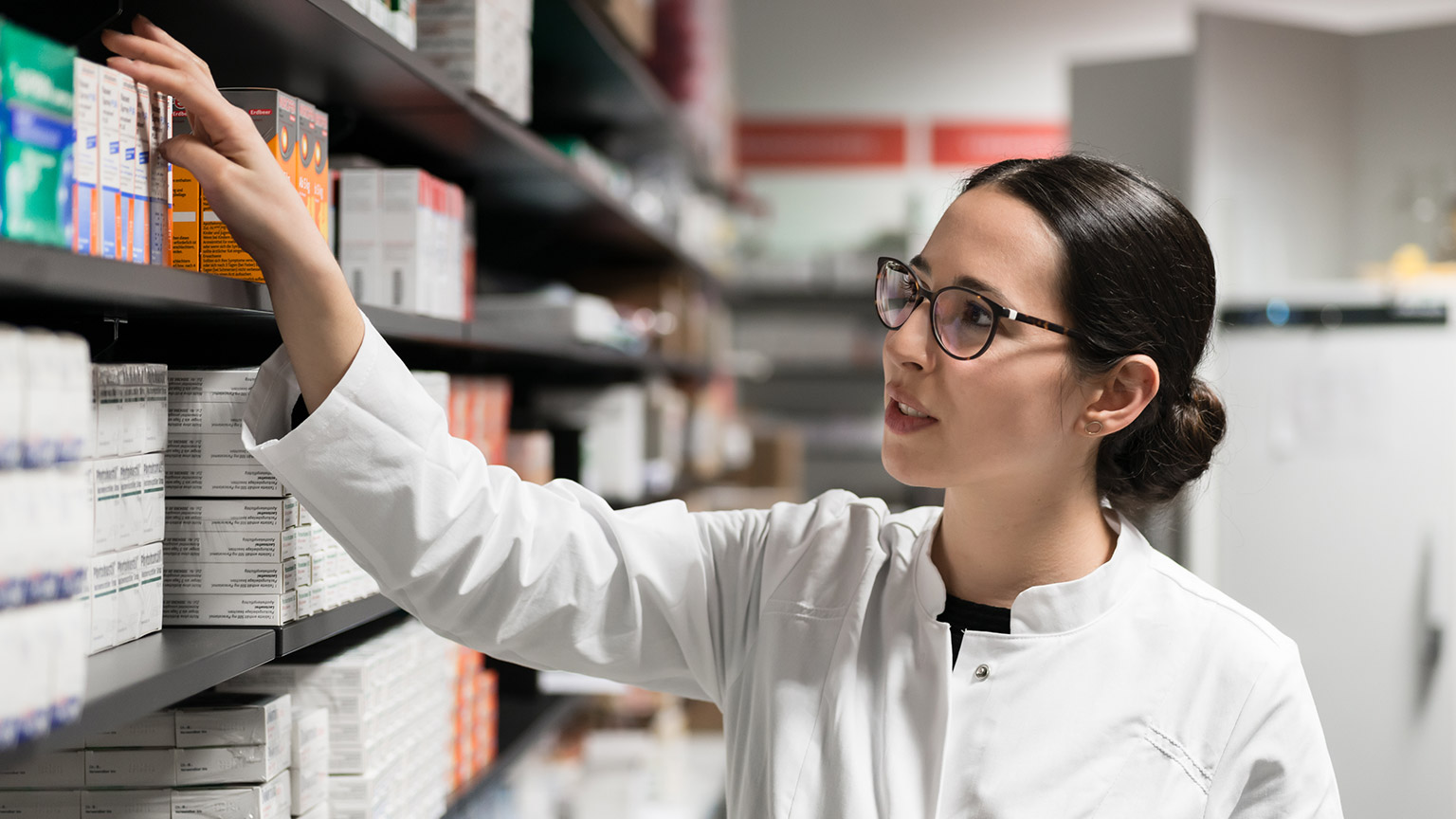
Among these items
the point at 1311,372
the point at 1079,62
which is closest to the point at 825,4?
the point at 1079,62

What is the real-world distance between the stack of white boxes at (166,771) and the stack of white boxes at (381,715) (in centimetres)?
16

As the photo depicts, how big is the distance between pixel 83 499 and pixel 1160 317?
4.12ft

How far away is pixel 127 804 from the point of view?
122cm

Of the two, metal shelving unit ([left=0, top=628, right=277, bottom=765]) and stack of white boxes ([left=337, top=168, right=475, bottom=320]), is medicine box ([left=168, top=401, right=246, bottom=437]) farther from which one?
stack of white boxes ([left=337, top=168, right=475, bottom=320])

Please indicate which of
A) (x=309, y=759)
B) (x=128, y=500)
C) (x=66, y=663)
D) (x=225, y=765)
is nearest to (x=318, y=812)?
(x=309, y=759)

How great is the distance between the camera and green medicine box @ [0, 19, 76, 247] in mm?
854

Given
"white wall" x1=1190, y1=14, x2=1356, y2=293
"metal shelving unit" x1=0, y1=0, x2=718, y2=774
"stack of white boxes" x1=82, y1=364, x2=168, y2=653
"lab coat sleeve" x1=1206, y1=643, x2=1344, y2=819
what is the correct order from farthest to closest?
"white wall" x1=1190, y1=14, x2=1356, y2=293, "lab coat sleeve" x1=1206, y1=643, x2=1344, y2=819, "stack of white boxes" x1=82, y1=364, x2=168, y2=653, "metal shelving unit" x1=0, y1=0, x2=718, y2=774

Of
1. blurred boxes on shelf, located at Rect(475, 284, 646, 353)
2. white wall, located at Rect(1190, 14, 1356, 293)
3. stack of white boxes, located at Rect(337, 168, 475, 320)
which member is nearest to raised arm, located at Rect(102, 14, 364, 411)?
stack of white boxes, located at Rect(337, 168, 475, 320)

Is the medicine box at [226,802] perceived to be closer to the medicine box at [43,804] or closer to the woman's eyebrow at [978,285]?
the medicine box at [43,804]

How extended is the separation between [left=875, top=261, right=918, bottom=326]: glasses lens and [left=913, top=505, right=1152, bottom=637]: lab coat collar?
0.34m

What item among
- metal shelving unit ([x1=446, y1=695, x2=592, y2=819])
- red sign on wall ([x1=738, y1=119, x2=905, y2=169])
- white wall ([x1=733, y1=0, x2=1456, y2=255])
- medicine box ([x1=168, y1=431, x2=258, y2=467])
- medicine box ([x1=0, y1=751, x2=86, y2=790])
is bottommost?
metal shelving unit ([x1=446, y1=695, x2=592, y2=819])

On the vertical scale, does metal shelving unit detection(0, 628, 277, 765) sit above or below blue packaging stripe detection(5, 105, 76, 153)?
below

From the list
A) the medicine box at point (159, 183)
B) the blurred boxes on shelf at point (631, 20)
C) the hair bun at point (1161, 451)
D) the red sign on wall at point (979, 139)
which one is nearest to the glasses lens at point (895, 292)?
the hair bun at point (1161, 451)

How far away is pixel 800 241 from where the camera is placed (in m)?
7.20
